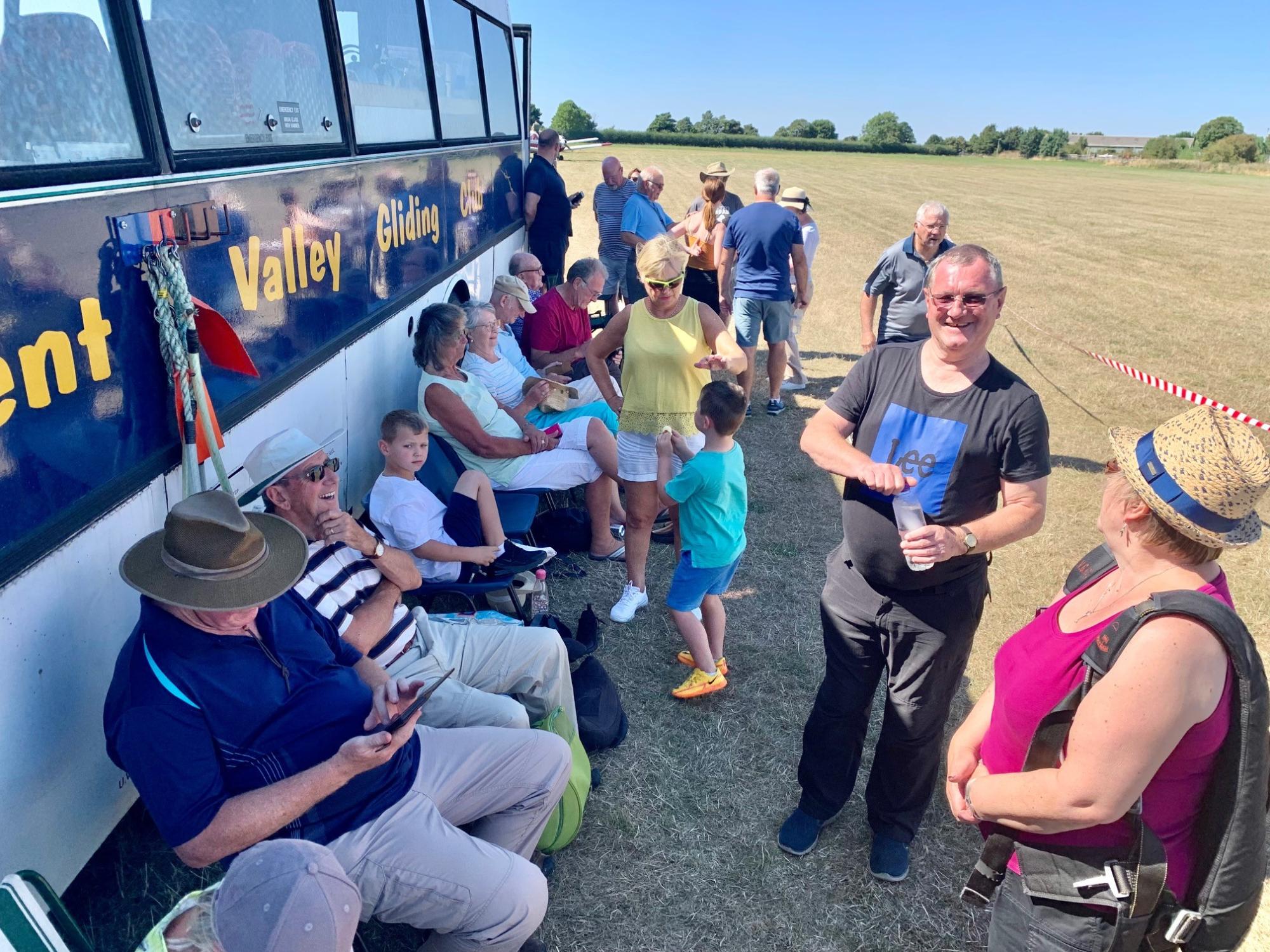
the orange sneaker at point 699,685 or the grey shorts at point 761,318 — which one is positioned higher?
the grey shorts at point 761,318

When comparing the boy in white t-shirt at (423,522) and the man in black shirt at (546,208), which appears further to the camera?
the man in black shirt at (546,208)

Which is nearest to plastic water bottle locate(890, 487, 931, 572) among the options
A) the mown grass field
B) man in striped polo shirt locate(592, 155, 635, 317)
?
the mown grass field

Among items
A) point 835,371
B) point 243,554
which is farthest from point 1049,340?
point 243,554

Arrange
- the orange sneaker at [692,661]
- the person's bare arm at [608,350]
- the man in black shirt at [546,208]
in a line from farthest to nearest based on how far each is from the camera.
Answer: the man in black shirt at [546,208] → the person's bare arm at [608,350] → the orange sneaker at [692,661]

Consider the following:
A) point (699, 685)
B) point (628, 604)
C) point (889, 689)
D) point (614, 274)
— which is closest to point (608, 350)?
point (628, 604)

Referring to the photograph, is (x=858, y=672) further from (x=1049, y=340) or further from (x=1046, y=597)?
(x=1049, y=340)

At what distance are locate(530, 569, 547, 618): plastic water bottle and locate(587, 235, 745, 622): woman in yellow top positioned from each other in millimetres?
461

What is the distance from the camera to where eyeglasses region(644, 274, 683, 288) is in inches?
145

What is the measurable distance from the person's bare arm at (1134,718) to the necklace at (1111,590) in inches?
6.7

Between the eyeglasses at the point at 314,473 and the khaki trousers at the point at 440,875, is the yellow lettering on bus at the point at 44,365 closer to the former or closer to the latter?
the eyeglasses at the point at 314,473

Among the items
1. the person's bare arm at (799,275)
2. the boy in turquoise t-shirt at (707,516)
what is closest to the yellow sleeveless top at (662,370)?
the boy in turquoise t-shirt at (707,516)

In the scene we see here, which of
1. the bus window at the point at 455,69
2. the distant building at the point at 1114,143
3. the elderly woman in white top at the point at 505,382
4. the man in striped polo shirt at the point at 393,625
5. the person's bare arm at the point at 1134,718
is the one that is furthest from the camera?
the distant building at the point at 1114,143

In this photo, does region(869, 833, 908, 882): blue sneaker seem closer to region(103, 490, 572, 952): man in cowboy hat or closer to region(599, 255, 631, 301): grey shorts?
region(103, 490, 572, 952): man in cowboy hat

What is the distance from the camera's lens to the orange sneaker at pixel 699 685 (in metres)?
3.54
